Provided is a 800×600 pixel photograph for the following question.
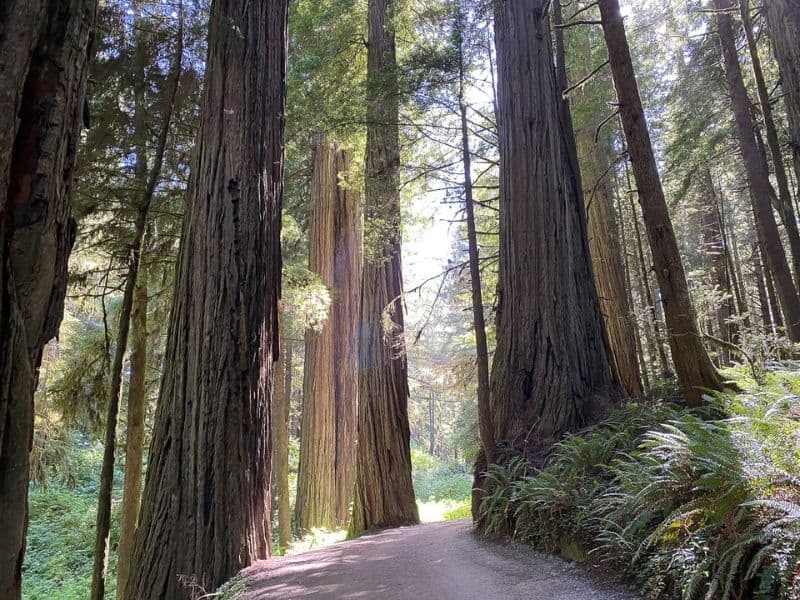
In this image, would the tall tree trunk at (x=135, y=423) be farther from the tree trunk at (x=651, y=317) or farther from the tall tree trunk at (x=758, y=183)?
the tall tree trunk at (x=758, y=183)

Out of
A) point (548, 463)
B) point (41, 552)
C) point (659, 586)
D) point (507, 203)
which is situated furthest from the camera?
point (41, 552)

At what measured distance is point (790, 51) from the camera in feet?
18.6

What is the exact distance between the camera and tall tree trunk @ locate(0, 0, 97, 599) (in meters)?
1.92

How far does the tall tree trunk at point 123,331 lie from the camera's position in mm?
5746

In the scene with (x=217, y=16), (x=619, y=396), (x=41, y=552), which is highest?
(x=217, y=16)

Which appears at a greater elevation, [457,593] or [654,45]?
[654,45]

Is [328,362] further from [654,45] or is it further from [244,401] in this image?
[654,45]

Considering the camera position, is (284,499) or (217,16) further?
(284,499)

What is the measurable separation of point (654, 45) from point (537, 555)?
450 inches

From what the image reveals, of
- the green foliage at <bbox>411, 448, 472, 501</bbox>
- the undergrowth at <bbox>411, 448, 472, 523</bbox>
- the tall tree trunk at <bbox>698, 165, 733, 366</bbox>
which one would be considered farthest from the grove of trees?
the green foliage at <bbox>411, 448, 472, 501</bbox>

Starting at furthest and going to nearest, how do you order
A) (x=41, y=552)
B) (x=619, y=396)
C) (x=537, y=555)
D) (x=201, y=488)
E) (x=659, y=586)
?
(x=41, y=552) < (x=619, y=396) < (x=201, y=488) < (x=537, y=555) < (x=659, y=586)

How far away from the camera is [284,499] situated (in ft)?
37.2

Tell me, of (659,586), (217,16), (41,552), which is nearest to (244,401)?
(659,586)

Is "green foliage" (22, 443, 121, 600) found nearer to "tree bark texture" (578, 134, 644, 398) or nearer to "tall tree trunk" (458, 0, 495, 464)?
"tall tree trunk" (458, 0, 495, 464)
